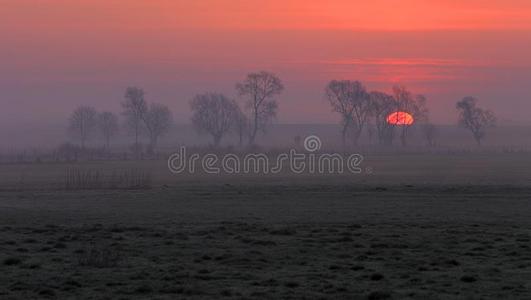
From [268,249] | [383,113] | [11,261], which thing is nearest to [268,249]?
[268,249]

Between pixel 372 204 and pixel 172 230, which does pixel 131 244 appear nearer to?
pixel 172 230

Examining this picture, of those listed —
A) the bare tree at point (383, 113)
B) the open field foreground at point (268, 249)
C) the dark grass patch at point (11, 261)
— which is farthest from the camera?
the bare tree at point (383, 113)

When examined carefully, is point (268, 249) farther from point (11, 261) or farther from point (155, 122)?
point (155, 122)

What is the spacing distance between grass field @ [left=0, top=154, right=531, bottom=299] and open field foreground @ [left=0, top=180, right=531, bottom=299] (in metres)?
0.04

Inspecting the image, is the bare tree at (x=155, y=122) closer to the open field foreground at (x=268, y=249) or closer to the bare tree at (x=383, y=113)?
the bare tree at (x=383, y=113)

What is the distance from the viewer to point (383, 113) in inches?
7219

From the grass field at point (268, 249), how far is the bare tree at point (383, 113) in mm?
140356

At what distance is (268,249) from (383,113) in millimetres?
164291

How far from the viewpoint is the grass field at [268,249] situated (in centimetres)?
1566

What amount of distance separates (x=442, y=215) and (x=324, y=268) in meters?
14.9

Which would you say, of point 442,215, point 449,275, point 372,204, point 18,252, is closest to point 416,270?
point 449,275

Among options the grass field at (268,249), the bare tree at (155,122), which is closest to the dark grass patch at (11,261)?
the grass field at (268,249)

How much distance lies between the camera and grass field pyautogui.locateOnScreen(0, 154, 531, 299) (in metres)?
15.7

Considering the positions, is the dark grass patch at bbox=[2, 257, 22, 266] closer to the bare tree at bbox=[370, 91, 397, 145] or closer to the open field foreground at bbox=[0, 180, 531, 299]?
the open field foreground at bbox=[0, 180, 531, 299]
